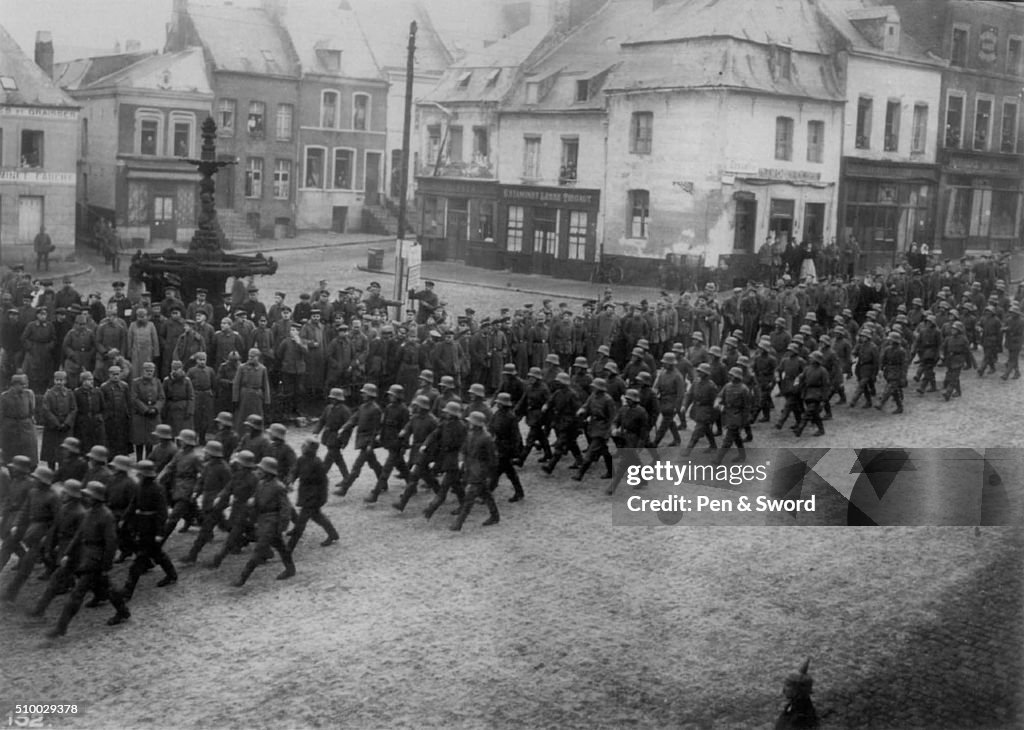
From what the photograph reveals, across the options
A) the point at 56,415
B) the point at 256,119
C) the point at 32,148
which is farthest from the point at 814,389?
the point at 32,148

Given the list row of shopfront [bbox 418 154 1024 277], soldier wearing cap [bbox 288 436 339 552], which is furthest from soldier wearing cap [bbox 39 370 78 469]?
row of shopfront [bbox 418 154 1024 277]

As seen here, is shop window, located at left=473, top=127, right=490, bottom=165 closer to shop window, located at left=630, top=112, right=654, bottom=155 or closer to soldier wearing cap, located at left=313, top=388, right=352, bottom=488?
shop window, located at left=630, top=112, right=654, bottom=155

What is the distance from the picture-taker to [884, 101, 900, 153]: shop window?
116 ft

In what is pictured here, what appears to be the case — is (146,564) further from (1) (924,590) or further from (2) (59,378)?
(1) (924,590)

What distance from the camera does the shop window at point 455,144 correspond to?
42906 millimetres

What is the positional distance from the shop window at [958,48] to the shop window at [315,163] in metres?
19.1

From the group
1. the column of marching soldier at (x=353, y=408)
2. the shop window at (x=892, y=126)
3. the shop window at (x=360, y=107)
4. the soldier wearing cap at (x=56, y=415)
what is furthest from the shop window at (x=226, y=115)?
the soldier wearing cap at (x=56, y=415)

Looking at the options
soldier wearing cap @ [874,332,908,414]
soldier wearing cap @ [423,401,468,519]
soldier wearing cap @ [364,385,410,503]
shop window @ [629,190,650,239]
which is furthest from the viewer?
shop window @ [629,190,650,239]

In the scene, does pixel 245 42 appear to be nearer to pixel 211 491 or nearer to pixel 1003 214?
pixel 1003 214

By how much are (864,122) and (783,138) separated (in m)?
3.12

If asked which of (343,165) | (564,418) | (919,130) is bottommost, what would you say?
(564,418)

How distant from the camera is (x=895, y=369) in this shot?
20328mm
